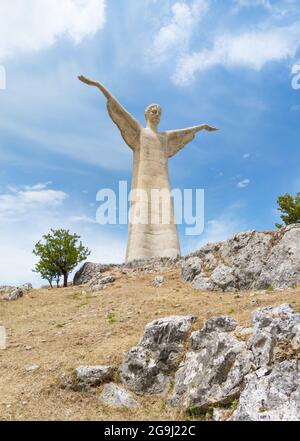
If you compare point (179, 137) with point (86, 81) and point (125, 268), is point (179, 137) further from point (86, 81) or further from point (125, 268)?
point (125, 268)

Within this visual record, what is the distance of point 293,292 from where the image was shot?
37.8 ft

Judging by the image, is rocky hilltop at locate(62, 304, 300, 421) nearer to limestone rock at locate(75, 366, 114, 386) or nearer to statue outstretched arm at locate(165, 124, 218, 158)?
limestone rock at locate(75, 366, 114, 386)

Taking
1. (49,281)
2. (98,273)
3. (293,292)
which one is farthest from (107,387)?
(49,281)

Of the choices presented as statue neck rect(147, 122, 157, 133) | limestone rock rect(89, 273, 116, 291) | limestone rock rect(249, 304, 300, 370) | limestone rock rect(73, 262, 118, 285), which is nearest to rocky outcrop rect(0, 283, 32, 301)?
limestone rock rect(73, 262, 118, 285)

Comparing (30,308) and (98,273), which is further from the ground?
(98,273)

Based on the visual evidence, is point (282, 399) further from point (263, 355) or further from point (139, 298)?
point (139, 298)

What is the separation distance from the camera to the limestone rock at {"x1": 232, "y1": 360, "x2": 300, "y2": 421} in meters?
5.62

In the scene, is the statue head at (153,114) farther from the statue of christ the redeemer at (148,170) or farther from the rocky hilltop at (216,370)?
the rocky hilltop at (216,370)

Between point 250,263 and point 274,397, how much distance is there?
9191mm

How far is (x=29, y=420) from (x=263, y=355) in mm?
3972

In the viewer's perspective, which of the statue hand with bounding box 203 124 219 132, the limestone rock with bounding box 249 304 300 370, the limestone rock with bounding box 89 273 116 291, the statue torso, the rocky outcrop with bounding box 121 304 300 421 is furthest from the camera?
the statue hand with bounding box 203 124 219 132

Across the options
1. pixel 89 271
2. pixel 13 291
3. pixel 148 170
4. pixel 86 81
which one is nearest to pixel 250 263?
pixel 89 271

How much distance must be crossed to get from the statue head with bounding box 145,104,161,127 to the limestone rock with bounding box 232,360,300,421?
20.4 meters

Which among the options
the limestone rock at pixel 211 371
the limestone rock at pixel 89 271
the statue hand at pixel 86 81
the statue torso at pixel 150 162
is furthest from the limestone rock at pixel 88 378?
the statue hand at pixel 86 81
